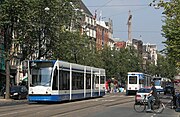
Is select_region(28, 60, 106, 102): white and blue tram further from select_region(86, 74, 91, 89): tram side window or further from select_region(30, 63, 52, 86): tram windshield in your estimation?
select_region(86, 74, 91, 89): tram side window

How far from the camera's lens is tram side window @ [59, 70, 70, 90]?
32969 millimetres

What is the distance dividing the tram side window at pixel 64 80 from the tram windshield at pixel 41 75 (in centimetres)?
132

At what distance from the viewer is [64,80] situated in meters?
33.8

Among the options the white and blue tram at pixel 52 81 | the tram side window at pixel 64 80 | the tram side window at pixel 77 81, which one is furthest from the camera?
the tram side window at pixel 77 81

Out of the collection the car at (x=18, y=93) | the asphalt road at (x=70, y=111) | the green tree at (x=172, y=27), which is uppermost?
the green tree at (x=172, y=27)

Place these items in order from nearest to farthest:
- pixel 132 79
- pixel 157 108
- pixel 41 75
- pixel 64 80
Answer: pixel 157 108 < pixel 41 75 < pixel 64 80 < pixel 132 79

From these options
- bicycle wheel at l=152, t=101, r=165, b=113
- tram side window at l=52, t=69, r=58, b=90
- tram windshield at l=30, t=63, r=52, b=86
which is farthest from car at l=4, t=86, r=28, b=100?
bicycle wheel at l=152, t=101, r=165, b=113

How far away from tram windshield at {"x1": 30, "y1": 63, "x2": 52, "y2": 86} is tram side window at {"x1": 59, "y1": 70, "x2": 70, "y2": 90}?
132 cm

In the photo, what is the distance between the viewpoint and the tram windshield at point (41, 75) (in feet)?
104

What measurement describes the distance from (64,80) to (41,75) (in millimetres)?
2359

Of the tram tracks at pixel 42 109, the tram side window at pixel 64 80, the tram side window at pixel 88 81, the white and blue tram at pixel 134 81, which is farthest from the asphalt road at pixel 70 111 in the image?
the white and blue tram at pixel 134 81

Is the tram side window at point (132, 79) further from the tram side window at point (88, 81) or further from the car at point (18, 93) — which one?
the tram side window at point (88, 81)

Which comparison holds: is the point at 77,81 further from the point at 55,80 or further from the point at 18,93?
the point at 18,93

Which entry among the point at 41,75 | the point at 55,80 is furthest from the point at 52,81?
the point at 41,75
